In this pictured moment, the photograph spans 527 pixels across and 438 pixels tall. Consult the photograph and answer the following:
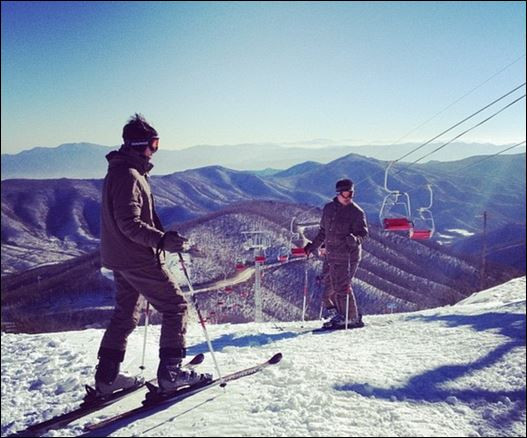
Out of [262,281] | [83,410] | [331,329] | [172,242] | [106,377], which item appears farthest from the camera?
[262,281]

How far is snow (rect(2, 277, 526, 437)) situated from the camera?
3.66m

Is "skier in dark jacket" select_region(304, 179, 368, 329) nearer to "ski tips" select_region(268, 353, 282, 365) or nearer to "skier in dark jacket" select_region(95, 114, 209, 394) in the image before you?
"ski tips" select_region(268, 353, 282, 365)

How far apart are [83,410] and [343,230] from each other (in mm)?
5480

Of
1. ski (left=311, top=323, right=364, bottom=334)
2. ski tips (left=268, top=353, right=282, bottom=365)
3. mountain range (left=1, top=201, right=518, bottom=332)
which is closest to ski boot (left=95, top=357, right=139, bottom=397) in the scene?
ski tips (left=268, top=353, right=282, bottom=365)

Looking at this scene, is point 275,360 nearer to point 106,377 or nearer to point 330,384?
point 330,384

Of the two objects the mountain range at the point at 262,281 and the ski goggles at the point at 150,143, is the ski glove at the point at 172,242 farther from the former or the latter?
the mountain range at the point at 262,281

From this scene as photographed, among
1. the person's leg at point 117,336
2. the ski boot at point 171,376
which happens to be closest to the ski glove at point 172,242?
the person's leg at point 117,336

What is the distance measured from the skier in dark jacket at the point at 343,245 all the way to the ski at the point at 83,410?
4.51 meters

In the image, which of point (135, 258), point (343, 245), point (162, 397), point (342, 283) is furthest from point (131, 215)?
point (342, 283)

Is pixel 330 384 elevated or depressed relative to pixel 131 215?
depressed

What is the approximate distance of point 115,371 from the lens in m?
4.55

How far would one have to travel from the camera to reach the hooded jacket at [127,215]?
4.09 m

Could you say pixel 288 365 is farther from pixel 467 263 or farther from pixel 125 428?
pixel 467 263

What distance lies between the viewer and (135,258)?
4.29m
